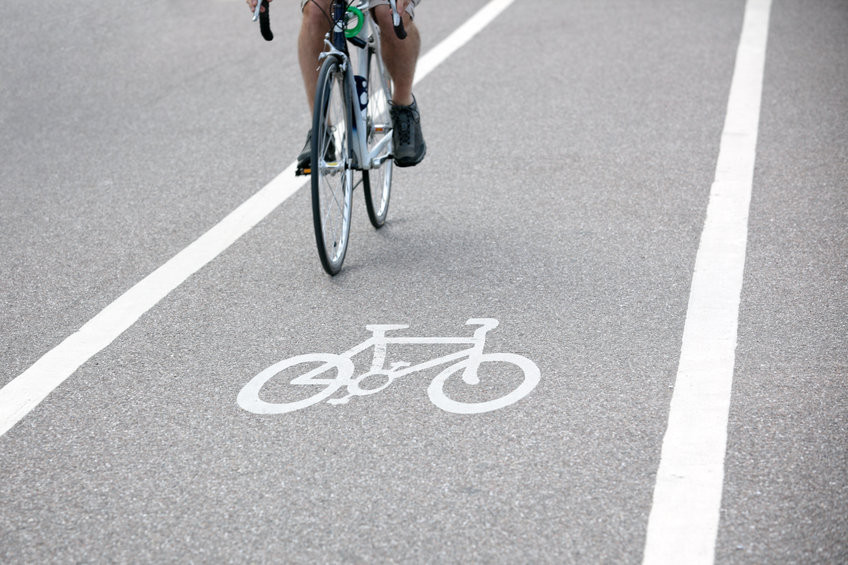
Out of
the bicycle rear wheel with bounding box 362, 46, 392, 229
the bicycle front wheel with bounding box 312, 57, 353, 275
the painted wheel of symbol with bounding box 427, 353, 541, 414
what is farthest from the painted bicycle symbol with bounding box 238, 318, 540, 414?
the bicycle rear wheel with bounding box 362, 46, 392, 229

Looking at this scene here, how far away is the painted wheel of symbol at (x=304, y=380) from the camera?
3.78 meters

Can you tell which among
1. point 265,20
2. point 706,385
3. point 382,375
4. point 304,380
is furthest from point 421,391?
point 265,20

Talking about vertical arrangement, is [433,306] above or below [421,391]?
below

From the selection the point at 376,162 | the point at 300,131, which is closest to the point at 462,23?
the point at 300,131

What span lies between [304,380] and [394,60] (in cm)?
210

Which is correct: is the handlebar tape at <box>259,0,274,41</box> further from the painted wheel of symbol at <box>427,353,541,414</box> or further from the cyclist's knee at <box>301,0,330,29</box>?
the painted wheel of symbol at <box>427,353,541,414</box>

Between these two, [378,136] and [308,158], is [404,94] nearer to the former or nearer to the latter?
[378,136]

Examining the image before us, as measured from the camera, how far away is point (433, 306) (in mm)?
4609

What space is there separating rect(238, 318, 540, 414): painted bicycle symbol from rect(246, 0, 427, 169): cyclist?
117 cm

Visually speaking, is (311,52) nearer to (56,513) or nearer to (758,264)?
(758,264)

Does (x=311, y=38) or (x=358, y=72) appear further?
(x=358, y=72)

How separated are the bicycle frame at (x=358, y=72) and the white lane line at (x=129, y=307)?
2.78 ft

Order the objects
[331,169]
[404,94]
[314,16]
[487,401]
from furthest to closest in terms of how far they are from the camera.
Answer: [404,94] → [314,16] → [331,169] → [487,401]

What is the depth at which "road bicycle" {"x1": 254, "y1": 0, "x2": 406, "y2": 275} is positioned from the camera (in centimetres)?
470
